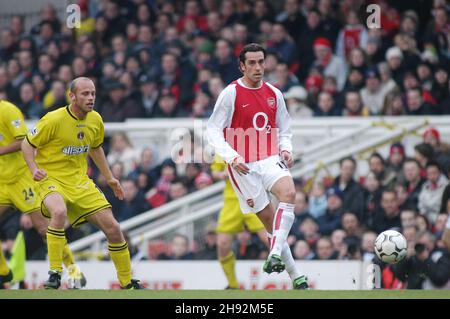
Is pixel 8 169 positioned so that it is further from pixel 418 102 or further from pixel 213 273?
pixel 418 102

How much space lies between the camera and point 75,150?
1174 cm

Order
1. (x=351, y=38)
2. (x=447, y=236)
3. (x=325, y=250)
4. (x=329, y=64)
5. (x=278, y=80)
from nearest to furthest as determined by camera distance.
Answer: (x=447, y=236), (x=325, y=250), (x=278, y=80), (x=329, y=64), (x=351, y=38)

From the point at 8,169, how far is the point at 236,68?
6479mm

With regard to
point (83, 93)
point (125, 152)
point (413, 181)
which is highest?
point (83, 93)

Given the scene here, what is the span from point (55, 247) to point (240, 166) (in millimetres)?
1975

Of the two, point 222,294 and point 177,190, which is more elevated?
point 177,190

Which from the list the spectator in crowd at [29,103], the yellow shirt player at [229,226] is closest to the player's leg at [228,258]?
the yellow shirt player at [229,226]

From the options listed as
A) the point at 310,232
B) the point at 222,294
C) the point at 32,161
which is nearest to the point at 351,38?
the point at 310,232

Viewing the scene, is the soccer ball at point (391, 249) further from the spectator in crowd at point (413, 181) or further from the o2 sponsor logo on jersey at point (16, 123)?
the o2 sponsor logo on jersey at point (16, 123)

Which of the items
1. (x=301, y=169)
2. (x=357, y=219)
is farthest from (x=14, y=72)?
(x=357, y=219)

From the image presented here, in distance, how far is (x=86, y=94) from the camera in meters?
11.5

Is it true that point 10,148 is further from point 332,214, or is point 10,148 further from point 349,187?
point 349,187

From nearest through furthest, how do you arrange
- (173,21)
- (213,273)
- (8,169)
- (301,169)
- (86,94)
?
(86,94) → (8,169) → (213,273) → (301,169) → (173,21)

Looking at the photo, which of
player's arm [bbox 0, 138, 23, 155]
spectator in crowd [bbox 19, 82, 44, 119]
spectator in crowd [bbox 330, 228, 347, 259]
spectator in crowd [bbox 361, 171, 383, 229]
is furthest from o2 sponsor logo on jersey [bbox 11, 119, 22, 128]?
spectator in crowd [bbox 19, 82, 44, 119]
